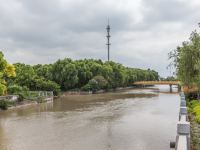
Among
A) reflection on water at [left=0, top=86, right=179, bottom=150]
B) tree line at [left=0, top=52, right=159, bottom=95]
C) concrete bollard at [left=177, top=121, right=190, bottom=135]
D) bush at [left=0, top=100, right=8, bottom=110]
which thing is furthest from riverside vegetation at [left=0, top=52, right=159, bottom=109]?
concrete bollard at [left=177, top=121, right=190, bottom=135]

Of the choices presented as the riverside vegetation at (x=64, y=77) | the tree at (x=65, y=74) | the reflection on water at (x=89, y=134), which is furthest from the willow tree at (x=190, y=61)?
the tree at (x=65, y=74)

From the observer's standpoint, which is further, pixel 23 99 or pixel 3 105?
pixel 23 99

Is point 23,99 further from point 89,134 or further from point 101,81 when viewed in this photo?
point 101,81

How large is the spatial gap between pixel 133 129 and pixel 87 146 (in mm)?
5806

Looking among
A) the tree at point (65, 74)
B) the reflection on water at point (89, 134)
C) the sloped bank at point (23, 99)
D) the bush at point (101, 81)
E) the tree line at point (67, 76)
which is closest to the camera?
the reflection on water at point (89, 134)

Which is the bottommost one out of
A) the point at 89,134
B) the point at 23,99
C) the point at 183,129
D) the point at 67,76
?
the point at 89,134

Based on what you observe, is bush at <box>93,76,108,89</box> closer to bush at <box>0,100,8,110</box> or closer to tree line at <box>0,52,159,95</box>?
tree line at <box>0,52,159,95</box>

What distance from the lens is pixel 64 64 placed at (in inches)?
2879

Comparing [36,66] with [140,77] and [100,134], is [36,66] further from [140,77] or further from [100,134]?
[100,134]

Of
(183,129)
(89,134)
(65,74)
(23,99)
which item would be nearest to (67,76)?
(65,74)

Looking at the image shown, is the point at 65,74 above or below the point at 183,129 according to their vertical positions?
above

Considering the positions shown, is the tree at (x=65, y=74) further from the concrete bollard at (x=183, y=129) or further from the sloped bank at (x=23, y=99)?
the concrete bollard at (x=183, y=129)

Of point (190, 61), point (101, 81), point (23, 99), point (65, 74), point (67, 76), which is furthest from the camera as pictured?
point (101, 81)

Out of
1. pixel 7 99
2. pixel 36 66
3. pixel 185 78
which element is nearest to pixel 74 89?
pixel 36 66
